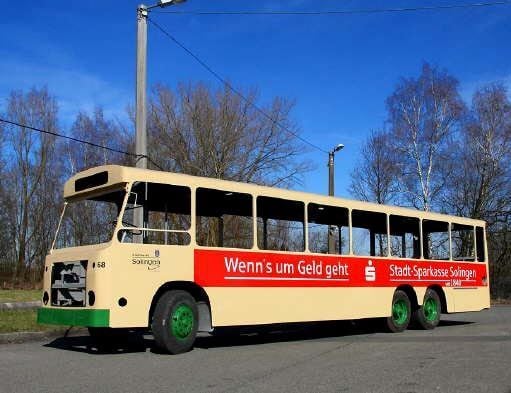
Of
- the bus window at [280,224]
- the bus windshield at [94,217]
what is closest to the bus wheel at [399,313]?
the bus window at [280,224]

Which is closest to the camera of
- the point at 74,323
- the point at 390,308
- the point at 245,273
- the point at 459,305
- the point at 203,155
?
the point at 74,323

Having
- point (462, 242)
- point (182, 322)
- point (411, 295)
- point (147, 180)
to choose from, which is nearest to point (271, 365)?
point (182, 322)

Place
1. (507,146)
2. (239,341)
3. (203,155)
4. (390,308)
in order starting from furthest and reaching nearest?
(507,146) → (203,155) → (390,308) → (239,341)

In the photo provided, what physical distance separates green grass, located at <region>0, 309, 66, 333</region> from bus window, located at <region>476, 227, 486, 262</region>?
425 inches

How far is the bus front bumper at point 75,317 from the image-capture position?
9.23 metres

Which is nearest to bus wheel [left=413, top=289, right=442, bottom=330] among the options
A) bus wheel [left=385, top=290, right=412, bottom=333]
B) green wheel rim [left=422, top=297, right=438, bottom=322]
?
green wheel rim [left=422, top=297, right=438, bottom=322]

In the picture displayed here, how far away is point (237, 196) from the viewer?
11.6 meters

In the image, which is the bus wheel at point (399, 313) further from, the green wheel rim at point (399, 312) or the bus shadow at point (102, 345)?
the bus shadow at point (102, 345)

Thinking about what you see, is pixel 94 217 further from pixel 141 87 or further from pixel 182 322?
pixel 141 87

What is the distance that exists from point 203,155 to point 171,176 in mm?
20924

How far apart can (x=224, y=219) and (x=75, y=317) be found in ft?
12.0

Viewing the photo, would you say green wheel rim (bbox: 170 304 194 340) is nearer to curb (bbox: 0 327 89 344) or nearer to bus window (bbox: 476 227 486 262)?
curb (bbox: 0 327 89 344)

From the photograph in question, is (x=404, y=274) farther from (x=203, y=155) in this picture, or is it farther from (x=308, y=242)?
(x=203, y=155)

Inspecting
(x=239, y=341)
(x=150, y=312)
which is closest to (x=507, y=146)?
(x=239, y=341)
